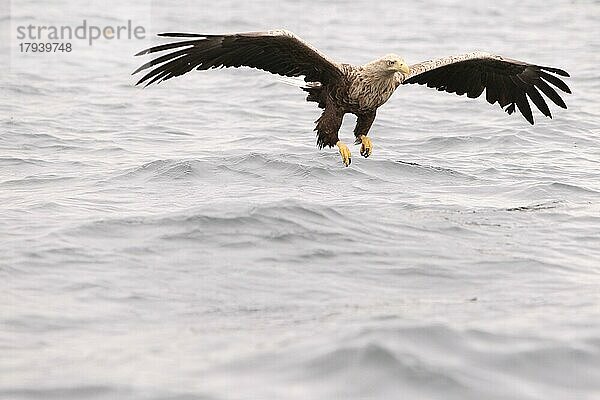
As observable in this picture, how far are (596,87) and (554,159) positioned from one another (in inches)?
247

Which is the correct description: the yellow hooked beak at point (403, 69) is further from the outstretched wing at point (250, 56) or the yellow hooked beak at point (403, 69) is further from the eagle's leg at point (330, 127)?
the eagle's leg at point (330, 127)

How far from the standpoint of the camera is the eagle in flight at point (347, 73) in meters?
9.20

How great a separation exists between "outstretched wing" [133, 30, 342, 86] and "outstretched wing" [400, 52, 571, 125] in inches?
45.5

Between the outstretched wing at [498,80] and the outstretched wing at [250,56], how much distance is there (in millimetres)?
1156

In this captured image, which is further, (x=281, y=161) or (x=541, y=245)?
(x=281, y=161)

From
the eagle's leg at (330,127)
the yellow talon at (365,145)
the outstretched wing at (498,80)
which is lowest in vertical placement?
the yellow talon at (365,145)

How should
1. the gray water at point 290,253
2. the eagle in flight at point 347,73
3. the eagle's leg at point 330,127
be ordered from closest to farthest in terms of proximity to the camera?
the gray water at point 290,253
the eagle in flight at point 347,73
the eagle's leg at point 330,127

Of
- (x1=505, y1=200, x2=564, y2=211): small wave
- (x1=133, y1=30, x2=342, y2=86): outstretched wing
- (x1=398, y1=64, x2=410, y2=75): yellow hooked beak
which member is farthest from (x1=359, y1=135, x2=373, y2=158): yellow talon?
(x1=505, y1=200, x2=564, y2=211): small wave

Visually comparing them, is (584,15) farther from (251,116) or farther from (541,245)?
(541,245)

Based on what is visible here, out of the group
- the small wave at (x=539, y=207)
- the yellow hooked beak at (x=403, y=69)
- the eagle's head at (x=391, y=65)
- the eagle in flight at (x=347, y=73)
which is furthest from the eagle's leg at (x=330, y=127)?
the small wave at (x=539, y=207)

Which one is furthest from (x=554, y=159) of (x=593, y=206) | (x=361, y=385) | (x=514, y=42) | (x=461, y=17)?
(x=461, y=17)

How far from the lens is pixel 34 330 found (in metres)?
5.80

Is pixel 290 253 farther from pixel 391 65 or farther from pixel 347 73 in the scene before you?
pixel 347 73

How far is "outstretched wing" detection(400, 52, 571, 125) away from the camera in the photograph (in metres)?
11.0
